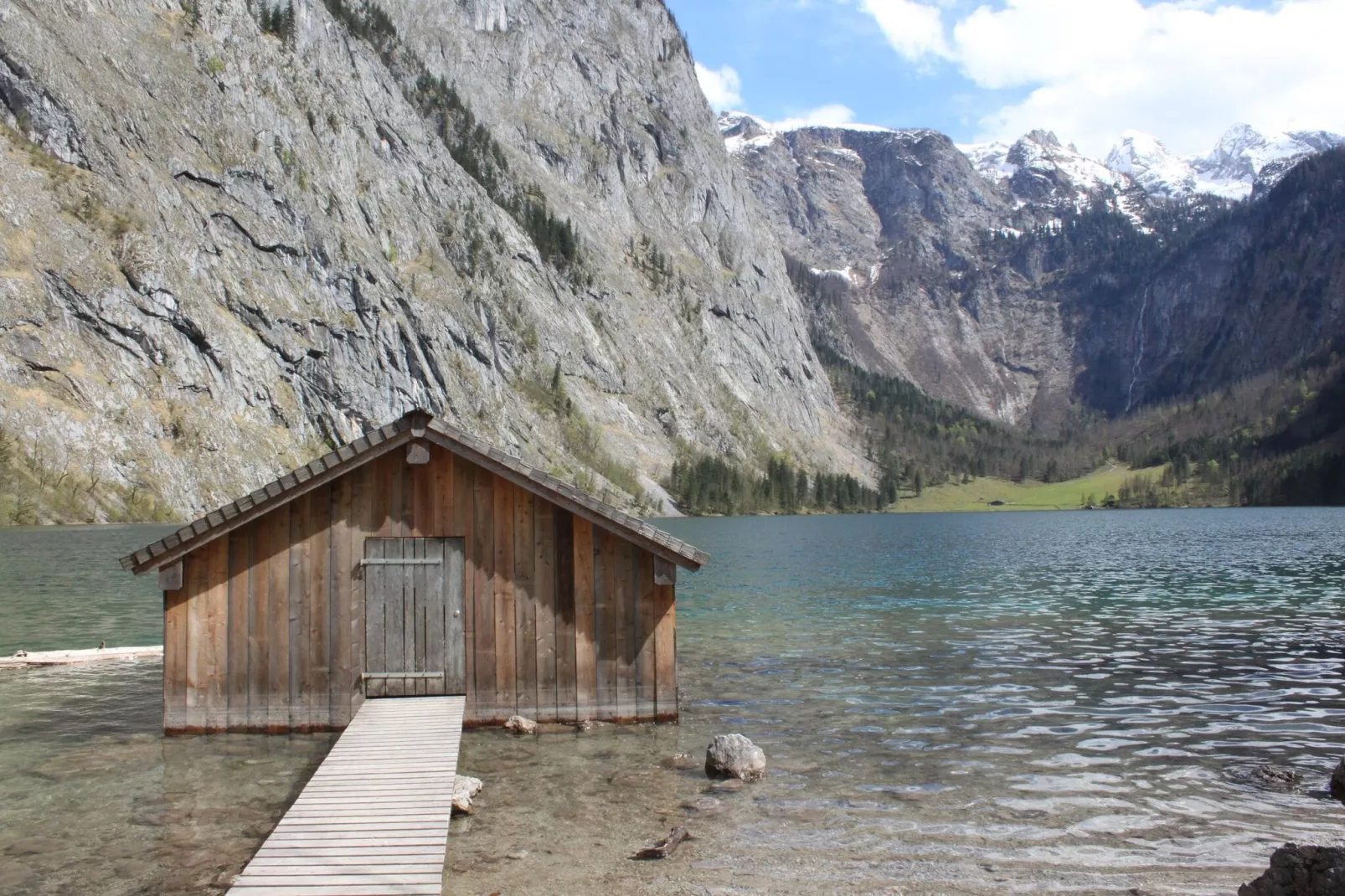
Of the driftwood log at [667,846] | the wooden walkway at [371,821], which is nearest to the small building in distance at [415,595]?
the wooden walkway at [371,821]

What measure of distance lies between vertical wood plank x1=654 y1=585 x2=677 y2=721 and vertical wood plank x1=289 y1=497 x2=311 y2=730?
20.5 ft

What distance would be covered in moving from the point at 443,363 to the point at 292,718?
129 meters

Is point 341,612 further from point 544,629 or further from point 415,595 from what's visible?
point 544,629

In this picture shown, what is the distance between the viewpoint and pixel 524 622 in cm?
1880

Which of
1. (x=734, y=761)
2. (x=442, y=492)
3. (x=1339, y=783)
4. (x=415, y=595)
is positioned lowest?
(x=1339, y=783)

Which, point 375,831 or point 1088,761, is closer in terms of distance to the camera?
point 375,831

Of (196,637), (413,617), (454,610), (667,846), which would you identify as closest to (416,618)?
(413,617)

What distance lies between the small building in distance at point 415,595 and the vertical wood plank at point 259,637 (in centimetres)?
3

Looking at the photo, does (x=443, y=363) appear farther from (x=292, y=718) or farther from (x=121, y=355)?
(x=292, y=718)

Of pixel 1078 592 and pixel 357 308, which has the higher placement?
pixel 357 308

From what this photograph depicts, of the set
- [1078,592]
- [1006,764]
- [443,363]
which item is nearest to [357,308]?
[443,363]

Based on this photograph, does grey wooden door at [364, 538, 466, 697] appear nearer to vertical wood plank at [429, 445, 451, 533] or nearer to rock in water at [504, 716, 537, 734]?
vertical wood plank at [429, 445, 451, 533]

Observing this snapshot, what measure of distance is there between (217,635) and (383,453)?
427cm

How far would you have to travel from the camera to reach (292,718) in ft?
59.5
